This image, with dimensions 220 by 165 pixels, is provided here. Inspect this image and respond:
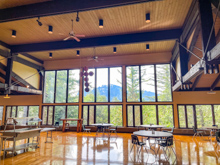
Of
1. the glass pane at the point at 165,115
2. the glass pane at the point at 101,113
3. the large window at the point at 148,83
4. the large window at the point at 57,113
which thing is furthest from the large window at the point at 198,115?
the large window at the point at 57,113

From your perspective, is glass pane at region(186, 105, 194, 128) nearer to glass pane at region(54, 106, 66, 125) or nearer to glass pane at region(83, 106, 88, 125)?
glass pane at region(83, 106, 88, 125)

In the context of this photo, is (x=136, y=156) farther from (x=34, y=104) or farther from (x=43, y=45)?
(x=34, y=104)

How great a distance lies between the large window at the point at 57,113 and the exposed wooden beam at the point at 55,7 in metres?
8.25

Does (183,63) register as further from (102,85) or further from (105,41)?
(102,85)

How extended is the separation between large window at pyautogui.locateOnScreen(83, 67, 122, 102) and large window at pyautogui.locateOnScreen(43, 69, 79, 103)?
115 cm

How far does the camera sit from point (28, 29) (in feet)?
26.9

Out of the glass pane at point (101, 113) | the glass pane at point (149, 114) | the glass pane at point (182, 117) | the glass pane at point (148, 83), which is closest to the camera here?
the glass pane at point (182, 117)

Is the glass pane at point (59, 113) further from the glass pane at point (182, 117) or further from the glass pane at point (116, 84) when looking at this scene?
the glass pane at point (182, 117)

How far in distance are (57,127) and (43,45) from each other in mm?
6279

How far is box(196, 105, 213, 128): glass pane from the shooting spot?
1056 centimetres

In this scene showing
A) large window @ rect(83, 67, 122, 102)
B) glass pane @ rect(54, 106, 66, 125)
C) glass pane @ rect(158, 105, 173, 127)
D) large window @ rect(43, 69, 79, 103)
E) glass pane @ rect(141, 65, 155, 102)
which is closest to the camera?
glass pane @ rect(158, 105, 173, 127)

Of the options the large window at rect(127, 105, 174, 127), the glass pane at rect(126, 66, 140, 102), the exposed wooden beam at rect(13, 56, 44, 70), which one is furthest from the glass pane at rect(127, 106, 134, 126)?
the exposed wooden beam at rect(13, 56, 44, 70)

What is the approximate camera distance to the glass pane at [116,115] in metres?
12.1

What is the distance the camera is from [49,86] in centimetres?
1379
